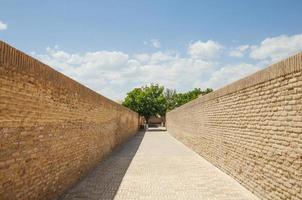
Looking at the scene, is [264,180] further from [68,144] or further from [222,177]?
[68,144]

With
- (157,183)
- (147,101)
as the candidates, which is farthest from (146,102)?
(157,183)

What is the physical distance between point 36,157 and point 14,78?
1.51 metres

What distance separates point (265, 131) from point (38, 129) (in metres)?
4.24

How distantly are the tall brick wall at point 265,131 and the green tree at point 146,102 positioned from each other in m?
40.3

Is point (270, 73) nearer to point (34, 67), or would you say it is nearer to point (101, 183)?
point (34, 67)

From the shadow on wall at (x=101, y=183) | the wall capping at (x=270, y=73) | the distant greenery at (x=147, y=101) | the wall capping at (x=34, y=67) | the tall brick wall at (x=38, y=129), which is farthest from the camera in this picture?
the distant greenery at (x=147, y=101)

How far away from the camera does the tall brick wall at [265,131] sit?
566 centimetres

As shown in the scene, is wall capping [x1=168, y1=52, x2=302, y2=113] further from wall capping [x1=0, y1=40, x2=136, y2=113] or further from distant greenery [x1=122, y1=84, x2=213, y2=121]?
distant greenery [x1=122, y1=84, x2=213, y2=121]

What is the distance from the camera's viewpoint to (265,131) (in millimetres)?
6941

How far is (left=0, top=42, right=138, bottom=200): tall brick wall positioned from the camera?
469cm

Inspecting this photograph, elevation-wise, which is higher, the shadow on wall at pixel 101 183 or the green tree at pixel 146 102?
the green tree at pixel 146 102

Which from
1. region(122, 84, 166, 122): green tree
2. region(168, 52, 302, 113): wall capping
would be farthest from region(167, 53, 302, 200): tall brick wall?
region(122, 84, 166, 122): green tree

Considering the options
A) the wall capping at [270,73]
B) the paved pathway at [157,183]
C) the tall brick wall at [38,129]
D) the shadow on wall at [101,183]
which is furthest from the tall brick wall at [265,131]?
the tall brick wall at [38,129]

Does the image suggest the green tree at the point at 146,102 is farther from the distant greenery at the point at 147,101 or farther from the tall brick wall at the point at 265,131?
the tall brick wall at the point at 265,131
